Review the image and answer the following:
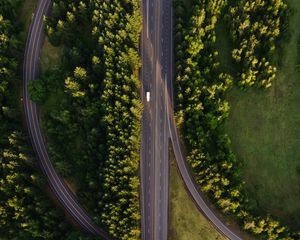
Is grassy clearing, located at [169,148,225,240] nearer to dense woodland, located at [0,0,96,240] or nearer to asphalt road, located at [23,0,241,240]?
asphalt road, located at [23,0,241,240]

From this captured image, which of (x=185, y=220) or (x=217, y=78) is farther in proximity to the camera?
(x=217, y=78)

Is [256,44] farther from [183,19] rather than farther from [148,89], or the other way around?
[148,89]

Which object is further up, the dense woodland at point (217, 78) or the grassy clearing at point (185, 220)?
the dense woodland at point (217, 78)

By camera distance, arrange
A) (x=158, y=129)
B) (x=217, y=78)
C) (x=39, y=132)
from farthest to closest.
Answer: (x=39, y=132) → (x=217, y=78) → (x=158, y=129)

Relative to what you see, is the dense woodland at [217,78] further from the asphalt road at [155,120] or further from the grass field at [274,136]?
the asphalt road at [155,120]

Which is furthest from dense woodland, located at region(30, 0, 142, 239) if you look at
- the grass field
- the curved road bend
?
Result: the grass field

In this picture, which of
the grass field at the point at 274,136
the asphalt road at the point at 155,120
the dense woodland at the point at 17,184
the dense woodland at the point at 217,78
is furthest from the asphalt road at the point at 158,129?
the dense woodland at the point at 17,184

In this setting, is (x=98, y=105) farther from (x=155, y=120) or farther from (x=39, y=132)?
(x=39, y=132)

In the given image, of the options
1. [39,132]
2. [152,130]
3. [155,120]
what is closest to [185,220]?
[152,130]
